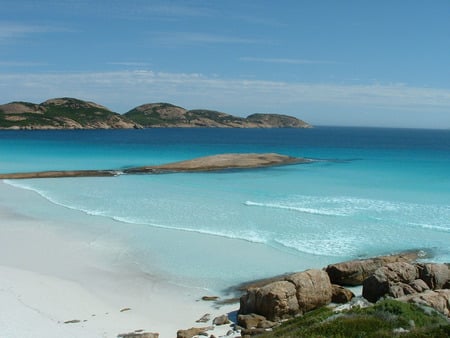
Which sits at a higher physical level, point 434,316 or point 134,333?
point 434,316

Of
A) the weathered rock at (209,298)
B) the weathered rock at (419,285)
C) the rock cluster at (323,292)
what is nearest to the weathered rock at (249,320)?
the rock cluster at (323,292)

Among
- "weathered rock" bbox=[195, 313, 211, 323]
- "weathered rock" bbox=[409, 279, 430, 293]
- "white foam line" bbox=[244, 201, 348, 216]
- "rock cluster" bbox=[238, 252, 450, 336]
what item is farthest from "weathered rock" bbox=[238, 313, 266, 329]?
"white foam line" bbox=[244, 201, 348, 216]

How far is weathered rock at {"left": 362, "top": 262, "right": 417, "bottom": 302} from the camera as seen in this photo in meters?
17.7

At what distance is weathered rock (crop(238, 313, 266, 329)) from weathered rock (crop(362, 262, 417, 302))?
4319mm

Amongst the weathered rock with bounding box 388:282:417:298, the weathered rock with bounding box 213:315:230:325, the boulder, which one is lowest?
the weathered rock with bounding box 213:315:230:325

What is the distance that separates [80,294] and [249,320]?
24.1 feet

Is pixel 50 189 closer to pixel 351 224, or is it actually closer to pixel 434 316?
pixel 351 224

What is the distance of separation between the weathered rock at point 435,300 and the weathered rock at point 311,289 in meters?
3.24

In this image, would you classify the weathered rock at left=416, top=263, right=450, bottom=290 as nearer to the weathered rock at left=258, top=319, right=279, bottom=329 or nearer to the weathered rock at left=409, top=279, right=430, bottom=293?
the weathered rock at left=409, top=279, right=430, bottom=293

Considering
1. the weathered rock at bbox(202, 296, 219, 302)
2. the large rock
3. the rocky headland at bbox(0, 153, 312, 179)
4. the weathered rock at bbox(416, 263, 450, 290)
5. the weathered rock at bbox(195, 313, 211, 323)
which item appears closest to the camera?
the weathered rock at bbox(195, 313, 211, 323)

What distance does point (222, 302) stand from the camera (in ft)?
62.2

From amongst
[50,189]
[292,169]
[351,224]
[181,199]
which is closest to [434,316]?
[351,224]

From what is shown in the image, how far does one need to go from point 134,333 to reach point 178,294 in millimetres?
4287

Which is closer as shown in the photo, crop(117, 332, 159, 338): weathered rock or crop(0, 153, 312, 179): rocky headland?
crop(117, 332, 159, 338): weathered rock
